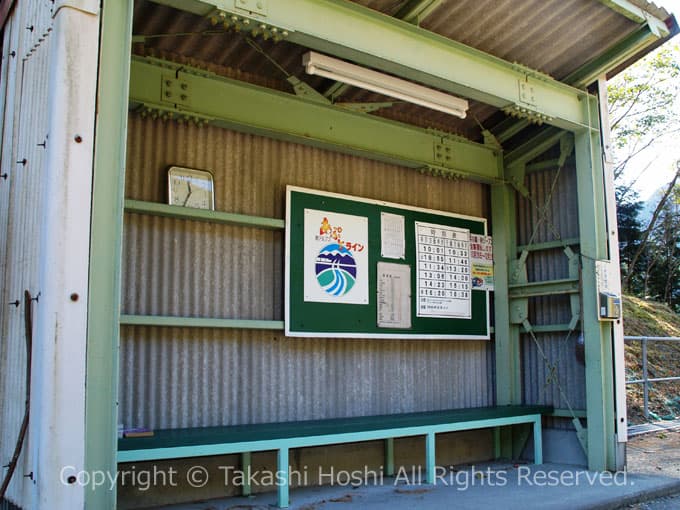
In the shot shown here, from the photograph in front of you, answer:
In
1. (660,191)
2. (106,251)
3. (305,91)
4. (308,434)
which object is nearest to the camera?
(106,251)

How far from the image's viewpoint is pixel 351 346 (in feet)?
22.8

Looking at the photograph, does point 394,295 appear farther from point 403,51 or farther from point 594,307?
point 403,51

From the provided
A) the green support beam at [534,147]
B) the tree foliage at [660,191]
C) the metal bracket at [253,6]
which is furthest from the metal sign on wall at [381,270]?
the tree foliage at [660,191]

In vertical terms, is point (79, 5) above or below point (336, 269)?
above

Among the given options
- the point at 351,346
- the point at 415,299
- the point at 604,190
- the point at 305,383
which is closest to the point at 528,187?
the point at 604,190

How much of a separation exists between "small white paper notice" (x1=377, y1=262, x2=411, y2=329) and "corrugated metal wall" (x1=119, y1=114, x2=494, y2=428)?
0.27 meters

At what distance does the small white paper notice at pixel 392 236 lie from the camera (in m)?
7.22

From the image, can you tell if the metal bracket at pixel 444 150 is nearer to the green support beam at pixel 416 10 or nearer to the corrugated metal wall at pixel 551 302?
the corrugated metal wall at pixel 551 302

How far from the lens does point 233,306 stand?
6.15 meters

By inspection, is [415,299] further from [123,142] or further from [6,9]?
[6,9]

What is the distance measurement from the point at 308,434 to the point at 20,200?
9.37 ft

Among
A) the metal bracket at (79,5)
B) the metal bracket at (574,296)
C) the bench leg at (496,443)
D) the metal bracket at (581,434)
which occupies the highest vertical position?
the metal bracket at (79,5)

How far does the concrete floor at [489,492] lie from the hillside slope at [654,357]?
405 centimetres

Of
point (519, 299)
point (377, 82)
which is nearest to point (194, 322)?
point (377, 82)
